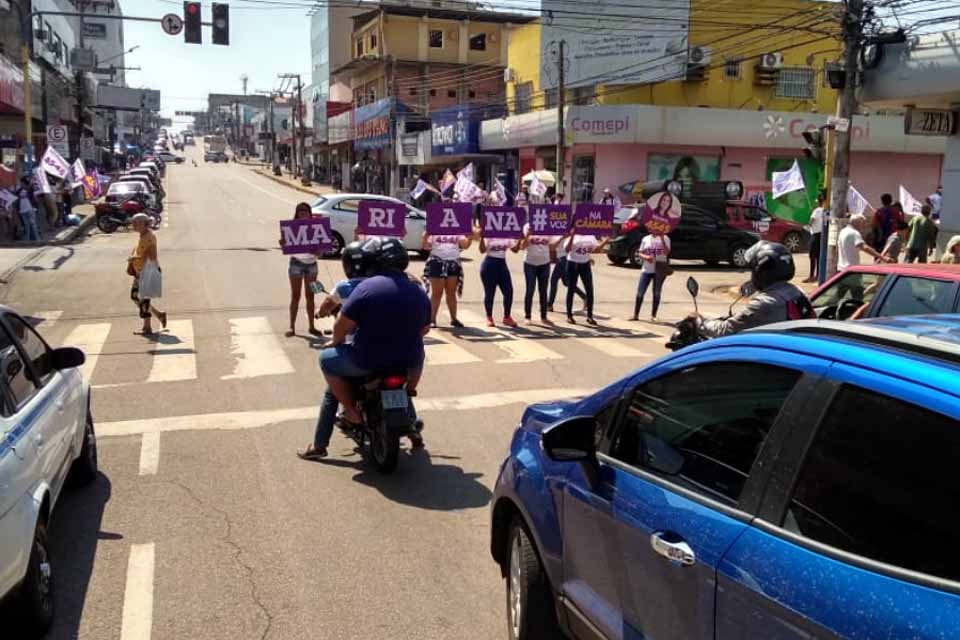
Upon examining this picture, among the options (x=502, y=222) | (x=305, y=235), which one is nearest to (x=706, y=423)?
(x=305, y=235)

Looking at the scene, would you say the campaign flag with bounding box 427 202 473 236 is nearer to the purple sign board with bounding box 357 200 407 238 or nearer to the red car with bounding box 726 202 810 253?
the purple sign board with bounding box 357 200 407 238

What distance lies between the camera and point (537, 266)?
13016mm

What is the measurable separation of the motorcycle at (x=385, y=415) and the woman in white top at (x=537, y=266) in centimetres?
683

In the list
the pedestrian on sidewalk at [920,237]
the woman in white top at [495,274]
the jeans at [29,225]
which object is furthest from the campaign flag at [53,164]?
the pedestrian on sidewalk at [920,237]

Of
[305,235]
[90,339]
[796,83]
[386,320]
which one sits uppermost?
[796,83]

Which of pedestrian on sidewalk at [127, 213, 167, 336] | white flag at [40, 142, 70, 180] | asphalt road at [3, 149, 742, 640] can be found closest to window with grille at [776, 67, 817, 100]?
asphalt road at [3, 149, 742, 640]

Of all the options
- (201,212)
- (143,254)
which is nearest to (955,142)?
(143,254)

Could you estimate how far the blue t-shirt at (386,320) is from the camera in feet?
19.8

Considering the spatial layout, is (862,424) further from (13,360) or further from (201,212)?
(201,212)

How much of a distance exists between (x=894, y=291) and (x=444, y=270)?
714 centimetres

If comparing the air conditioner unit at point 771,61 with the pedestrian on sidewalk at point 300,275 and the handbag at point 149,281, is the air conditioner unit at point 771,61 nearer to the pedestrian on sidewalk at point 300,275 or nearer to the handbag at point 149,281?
the pedestrian on sidewalk at point 300,275

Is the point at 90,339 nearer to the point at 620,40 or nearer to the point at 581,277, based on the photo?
the point at 581,277

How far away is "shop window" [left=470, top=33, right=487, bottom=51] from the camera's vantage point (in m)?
65.3

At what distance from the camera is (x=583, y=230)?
13.0 m
